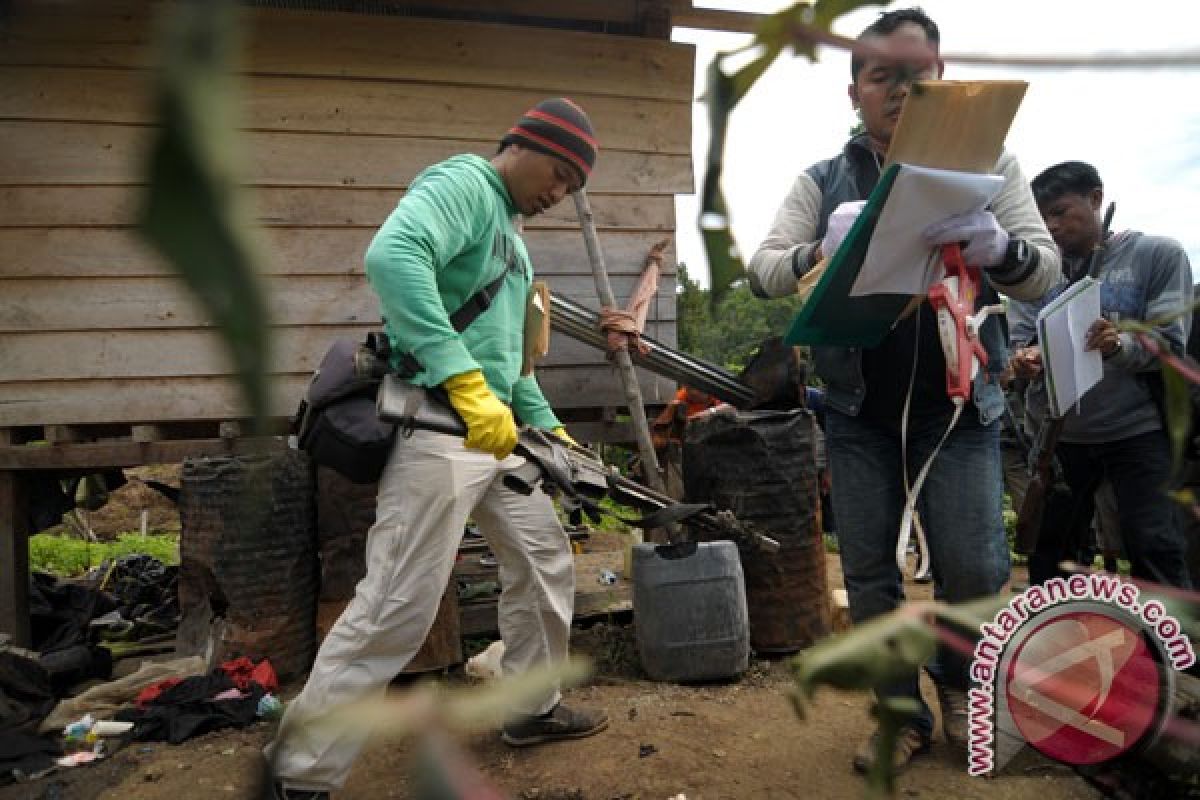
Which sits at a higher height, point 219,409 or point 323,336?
point 323,336

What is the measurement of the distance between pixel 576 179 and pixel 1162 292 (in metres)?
2.21

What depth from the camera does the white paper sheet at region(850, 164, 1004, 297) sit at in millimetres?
1587

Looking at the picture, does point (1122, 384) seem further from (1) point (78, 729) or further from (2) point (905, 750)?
(1) point (78, 729)

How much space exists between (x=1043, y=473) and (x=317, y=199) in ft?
11.4

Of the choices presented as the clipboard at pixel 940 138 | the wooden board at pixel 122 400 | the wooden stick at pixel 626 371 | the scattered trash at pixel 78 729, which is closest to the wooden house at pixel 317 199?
the wooden board at pixel 122 400

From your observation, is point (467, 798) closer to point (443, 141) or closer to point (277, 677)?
point (277, 677)

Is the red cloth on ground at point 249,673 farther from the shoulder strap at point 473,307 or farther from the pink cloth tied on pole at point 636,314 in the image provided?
the pink cloth tied on pole at point 636,314

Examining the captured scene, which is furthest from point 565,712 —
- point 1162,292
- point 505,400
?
point 1162,292

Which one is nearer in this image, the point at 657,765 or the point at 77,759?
the point at 657,765

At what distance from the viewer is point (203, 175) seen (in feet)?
0.66

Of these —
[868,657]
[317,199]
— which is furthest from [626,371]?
[868,657]

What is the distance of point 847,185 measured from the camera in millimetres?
2385

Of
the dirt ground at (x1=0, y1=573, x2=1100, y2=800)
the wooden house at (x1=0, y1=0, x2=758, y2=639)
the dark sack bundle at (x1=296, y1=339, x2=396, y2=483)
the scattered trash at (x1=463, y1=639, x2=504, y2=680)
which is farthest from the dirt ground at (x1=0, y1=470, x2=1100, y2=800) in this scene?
the wooden house at (x1=0, y1=0, x2=758, y2=639)

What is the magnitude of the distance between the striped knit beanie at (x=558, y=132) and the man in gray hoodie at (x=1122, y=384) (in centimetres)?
187
